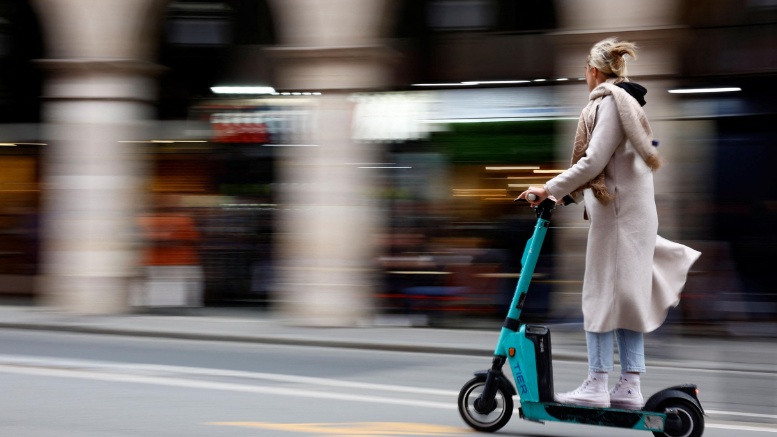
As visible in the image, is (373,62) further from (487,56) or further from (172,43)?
(172,43)

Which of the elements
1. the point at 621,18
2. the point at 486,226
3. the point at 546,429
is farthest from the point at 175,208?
the point at 546,429

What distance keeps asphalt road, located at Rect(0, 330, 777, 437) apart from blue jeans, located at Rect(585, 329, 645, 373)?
55 centimetres

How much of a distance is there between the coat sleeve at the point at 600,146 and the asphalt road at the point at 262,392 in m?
1.38

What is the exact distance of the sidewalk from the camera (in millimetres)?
7652

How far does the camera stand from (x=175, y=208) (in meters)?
11.9

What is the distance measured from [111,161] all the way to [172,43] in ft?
6.58

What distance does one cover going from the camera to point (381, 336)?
901 cm

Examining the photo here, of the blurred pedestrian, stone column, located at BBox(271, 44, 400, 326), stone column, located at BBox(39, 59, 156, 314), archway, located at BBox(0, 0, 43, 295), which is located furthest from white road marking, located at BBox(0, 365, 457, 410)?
archway, located at BBox(0, 0, 43, 295)

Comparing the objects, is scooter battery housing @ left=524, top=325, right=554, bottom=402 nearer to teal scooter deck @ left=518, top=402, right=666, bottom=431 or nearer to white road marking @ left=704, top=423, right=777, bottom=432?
teal scooter deck @ left=518, top=402, right=666, bottom=431

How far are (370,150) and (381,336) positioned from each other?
239 centimetres

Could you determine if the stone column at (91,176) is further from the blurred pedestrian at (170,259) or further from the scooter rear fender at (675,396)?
the scooter rear fender at (675,396)

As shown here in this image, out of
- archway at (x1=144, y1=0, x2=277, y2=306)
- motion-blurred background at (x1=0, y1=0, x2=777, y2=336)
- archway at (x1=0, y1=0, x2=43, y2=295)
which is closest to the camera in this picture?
motion-blurred background at (x1=0, y1=0, x2=777, y2=336)

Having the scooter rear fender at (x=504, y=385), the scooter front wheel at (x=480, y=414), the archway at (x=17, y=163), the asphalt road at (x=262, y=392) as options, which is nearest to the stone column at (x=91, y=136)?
the archway at (x=17, y=163)

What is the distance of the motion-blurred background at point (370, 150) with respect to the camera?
9273mm
